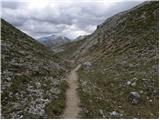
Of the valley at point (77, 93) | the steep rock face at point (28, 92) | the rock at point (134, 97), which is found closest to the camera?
the steep rock face at point (28, 92)

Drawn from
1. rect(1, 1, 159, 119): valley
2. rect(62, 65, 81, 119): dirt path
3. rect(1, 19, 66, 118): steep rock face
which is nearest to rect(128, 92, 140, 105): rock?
rect(1, 1, 159, 119): valley

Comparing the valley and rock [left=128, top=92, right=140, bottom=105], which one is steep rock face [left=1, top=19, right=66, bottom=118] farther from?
rock [left=128, top=92, right=140, bottom=105]

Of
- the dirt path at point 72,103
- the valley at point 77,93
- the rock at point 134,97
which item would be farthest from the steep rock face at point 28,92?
the rock at point 134,97

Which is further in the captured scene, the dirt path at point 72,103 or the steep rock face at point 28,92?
the dirt path at point 72,103

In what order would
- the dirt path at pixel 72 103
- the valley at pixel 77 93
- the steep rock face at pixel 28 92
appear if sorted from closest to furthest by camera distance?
the steep rock face at pixel 28 92 → the dirt path at pixel 72 103 → the valley at pixel 77 93

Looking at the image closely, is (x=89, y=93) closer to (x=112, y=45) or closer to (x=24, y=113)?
(x=24, y=113)

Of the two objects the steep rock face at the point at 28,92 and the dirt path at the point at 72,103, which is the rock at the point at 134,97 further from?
the steep rock face at the point at 28,92

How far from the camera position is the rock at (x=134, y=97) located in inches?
1346

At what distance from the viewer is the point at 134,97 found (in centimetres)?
3503

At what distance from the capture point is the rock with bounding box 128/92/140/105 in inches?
1346

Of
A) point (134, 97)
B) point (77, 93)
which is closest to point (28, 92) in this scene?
point (77, 93)

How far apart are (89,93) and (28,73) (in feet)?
34.5

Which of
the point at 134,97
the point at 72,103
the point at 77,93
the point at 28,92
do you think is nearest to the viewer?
the point at 72,103

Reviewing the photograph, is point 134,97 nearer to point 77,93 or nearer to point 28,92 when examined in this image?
point 77,93
